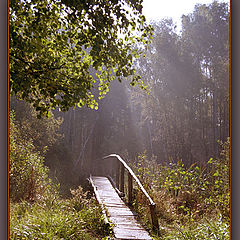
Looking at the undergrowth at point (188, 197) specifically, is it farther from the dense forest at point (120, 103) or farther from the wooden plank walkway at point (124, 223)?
the wooden plank walkway at point (124, 223)

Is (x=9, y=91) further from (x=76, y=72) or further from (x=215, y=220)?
(x=215, y=220)

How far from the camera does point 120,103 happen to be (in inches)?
129

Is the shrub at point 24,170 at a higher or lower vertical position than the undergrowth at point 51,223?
higher

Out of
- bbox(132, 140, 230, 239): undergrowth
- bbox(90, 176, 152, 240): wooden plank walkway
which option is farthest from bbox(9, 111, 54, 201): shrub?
bbox(132, 140, 230, 239): undergrowth

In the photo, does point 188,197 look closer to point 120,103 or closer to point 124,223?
point 124,223

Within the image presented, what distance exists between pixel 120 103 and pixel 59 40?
4.46 feet

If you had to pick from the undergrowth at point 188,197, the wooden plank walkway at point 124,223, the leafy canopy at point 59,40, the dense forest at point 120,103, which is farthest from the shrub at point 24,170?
the undergrowth at point 188,197

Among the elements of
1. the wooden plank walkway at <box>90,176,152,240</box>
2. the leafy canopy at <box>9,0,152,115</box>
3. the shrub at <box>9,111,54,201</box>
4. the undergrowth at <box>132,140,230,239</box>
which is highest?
the leafy canopy at <box>9,0,152,115</box>

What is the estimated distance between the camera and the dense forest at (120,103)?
2.03 metres

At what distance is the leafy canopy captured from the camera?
1984mm

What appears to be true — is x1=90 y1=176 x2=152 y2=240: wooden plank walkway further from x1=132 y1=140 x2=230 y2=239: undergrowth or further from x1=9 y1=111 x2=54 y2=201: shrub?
x1=9 y1=111 x2=54 y2=201: shrub

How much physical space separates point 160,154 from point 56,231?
1.82 metres
